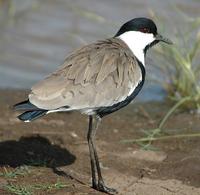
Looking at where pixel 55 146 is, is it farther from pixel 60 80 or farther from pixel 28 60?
pixel 28 60

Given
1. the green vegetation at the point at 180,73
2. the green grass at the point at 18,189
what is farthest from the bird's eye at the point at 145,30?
the green grass at the point at 18,189

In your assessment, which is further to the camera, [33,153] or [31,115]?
[33,153]

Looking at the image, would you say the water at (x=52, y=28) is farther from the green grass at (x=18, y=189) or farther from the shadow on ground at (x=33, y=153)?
the green grass at (x=18, y=189)

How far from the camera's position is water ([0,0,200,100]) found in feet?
29.7

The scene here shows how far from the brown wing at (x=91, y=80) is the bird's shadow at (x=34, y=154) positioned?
73cm

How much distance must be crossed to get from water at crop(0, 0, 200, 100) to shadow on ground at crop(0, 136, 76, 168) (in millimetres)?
2196

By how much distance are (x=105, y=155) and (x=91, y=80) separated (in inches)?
43.3

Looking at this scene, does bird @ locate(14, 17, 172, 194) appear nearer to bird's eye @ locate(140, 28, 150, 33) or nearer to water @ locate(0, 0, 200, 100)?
bird's eye @ locate(140, 28, 150, 33)

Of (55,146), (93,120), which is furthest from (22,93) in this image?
(93,120)

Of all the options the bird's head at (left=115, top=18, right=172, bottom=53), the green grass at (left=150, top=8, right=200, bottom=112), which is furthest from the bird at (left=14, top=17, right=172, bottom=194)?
the green grass at (left=150, top=8, right=200, bottom=112)

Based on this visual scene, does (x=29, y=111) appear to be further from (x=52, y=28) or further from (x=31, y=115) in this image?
(x=52, y=28)

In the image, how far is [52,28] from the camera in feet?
33.2

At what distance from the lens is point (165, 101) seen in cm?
821

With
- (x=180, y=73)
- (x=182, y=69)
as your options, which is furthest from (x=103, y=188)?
(x=180, y=73)
